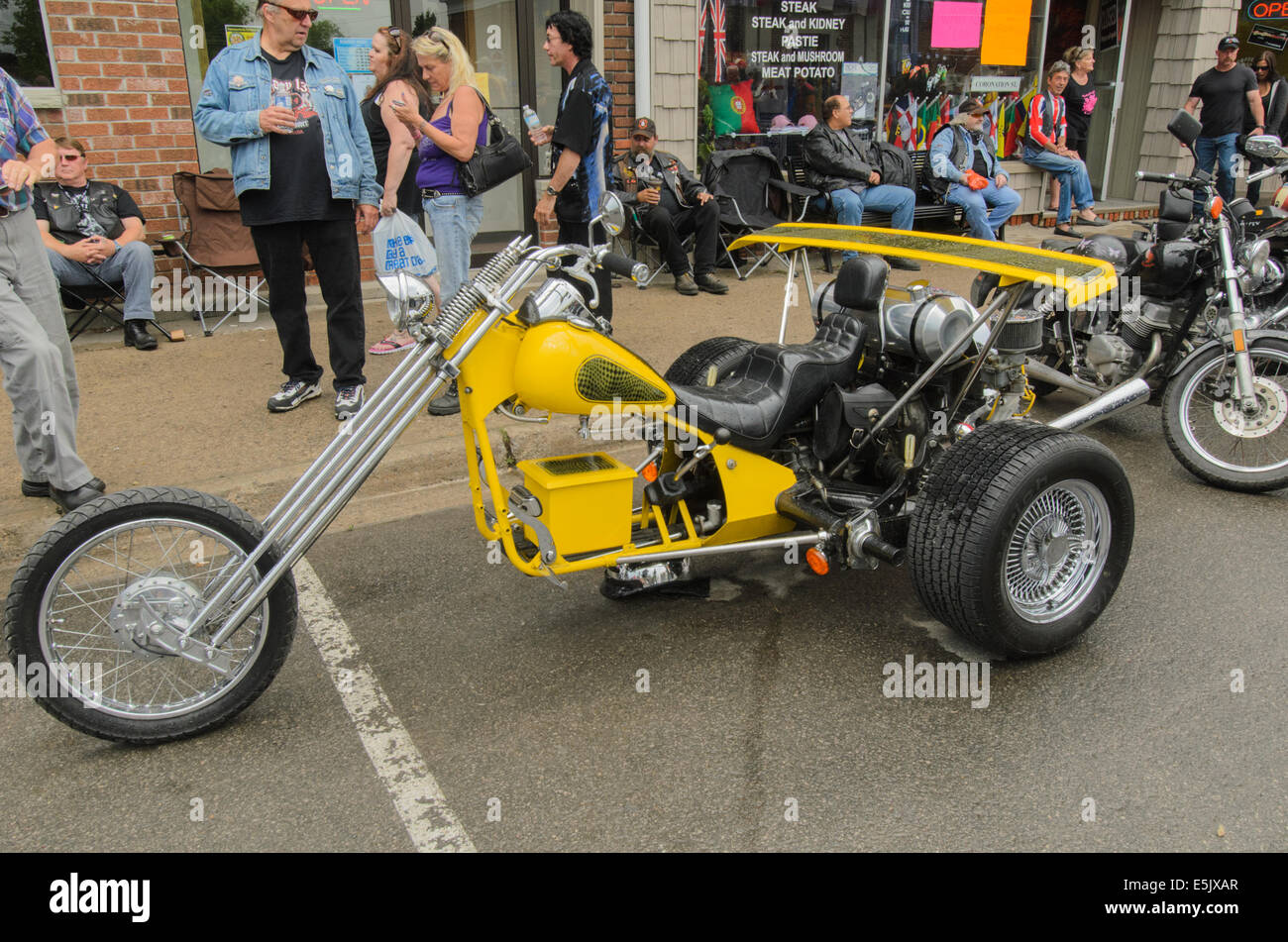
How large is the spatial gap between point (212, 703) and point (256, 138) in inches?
128

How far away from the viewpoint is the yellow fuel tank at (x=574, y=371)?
126 inches

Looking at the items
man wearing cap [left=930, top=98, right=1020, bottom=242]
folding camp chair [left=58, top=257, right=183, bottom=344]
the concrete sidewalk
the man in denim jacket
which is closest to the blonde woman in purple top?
the man in denim jacket

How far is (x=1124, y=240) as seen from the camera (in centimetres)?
563

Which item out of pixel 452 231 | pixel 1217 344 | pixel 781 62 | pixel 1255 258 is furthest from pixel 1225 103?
pixel 452 231

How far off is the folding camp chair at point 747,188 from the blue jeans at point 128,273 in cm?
483

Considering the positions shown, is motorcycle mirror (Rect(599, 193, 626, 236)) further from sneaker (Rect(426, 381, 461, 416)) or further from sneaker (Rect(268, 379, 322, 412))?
sneaker (Rect(268, 379, 322, 412))

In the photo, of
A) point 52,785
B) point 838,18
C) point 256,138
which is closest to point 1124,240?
point 256,138

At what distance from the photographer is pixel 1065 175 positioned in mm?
11773

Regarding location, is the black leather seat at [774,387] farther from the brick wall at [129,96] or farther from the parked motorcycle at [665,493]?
the brick wall at [129,96]

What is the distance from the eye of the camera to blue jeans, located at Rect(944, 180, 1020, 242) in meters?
9.95

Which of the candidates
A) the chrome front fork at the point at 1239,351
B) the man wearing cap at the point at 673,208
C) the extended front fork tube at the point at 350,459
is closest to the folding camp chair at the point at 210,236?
the man wearing cap at the point at 673,208

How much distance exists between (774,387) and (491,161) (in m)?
2.91

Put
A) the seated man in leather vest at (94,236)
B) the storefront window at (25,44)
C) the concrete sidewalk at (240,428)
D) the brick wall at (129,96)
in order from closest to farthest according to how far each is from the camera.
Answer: the concrete sidewalk at (240,428), the seated man in leather vest at (94,236), the storefront window at (25,44), the brick wall at (129,96)
